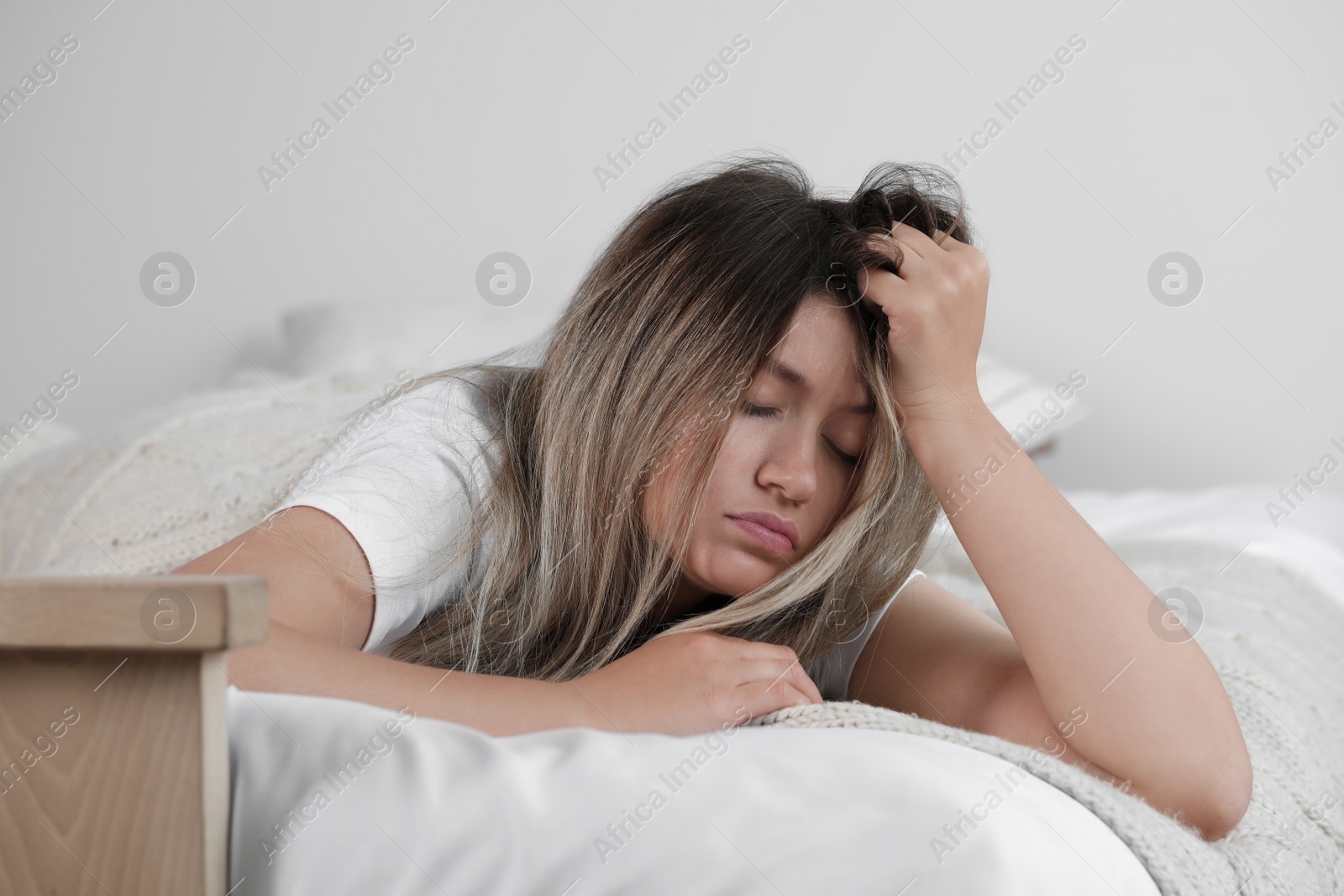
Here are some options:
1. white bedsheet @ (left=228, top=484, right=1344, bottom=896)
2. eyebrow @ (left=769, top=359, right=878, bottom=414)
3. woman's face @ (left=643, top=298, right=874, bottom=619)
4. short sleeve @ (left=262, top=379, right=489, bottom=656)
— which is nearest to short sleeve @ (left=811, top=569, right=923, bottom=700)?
woman's face @ (left=643, top=298, right=874, bottom=619)

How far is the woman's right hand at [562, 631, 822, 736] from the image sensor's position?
639 millimetres

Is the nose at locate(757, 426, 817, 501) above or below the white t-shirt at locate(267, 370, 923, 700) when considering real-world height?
above

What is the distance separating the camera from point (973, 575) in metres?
1.37

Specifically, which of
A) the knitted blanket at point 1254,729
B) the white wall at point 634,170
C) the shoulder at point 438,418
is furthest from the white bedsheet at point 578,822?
the white wall at point 634,170

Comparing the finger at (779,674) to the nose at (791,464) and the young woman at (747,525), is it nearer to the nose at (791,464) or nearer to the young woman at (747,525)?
the young woman at (747,525)

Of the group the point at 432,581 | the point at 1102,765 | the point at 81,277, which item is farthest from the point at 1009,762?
the point at 81,277

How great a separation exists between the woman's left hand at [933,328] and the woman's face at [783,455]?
0.13 ft

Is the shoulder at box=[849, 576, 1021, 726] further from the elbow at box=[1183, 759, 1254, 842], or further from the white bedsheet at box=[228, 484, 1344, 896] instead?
the white bedsheet at box=[228, 484, 1344, 896]

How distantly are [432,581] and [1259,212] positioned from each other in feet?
5.69

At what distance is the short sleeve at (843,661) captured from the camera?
98cm

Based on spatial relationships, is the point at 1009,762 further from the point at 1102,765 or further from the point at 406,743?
the point at 406,743

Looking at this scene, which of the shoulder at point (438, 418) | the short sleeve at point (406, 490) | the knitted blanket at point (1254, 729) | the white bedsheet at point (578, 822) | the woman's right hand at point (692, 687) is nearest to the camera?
the white bedsheet at point (578, 822)

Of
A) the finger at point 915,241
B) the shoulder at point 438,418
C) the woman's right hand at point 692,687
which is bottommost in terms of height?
the shoulder at point 438,418

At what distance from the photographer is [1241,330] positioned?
1826mm
